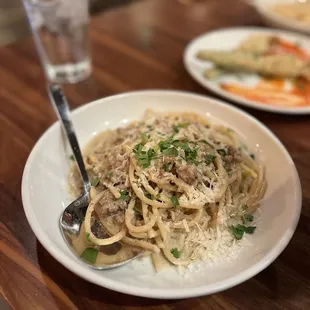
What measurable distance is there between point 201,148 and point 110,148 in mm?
312

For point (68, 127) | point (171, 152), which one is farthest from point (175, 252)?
point (68, 127)

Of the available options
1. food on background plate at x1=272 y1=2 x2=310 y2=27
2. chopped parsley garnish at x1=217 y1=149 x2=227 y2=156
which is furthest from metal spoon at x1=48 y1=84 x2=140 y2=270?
food on background plate at x1=272 y1=2 x2=310 y2=27

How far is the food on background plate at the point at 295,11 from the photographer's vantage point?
2335 mm

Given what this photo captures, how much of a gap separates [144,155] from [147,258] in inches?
12.1

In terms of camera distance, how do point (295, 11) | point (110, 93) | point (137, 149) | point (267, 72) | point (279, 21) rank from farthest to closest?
point (295, 11), point (279, 21), point (267, 72), point (110, 93), point (137, 149)

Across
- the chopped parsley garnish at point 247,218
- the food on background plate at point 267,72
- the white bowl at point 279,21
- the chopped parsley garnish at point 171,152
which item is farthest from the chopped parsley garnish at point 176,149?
the white bowl at point 279,21

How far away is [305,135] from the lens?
157 cm

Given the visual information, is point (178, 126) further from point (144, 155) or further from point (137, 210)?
point (137, 210)

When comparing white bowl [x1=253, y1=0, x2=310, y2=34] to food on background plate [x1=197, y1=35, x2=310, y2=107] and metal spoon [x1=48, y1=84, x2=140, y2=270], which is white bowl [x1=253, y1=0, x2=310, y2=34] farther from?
metal spoon [x1=48, y1=84, x2=140, y2=270]

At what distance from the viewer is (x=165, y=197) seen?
45.7 inches

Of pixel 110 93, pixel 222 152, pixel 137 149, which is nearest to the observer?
pixel 137 149

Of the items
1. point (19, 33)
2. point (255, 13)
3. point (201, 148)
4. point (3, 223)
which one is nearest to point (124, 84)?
point (201, 148)

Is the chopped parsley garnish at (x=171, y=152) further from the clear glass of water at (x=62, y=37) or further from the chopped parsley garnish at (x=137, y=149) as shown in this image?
the clear glass of water at (x=62, y=37)

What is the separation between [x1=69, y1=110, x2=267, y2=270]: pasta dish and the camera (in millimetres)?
1062
